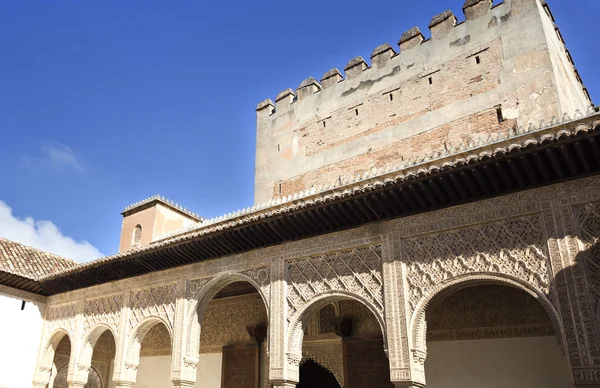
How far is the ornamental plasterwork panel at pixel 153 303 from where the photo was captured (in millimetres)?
9172

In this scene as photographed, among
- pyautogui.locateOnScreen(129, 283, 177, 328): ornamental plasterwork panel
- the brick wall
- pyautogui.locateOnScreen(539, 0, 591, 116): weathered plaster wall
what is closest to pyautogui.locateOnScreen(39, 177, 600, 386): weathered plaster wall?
pyautogui.locateOnScreen(129, 283, 177, 328): ornamental plasterwork panel

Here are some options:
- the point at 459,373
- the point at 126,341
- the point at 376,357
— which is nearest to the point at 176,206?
the point at 126,341

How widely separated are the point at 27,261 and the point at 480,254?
33.5 ft

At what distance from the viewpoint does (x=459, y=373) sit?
776cm

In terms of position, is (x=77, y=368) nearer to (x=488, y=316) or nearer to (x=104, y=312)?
(x=104, y=312)

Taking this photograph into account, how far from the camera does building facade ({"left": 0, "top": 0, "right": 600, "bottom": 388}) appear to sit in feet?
19.1

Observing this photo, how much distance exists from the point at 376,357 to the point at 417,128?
15.8ft

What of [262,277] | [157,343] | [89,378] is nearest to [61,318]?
[157,343]

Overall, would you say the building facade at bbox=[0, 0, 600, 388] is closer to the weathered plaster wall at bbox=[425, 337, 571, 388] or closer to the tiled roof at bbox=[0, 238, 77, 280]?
the weathered plaster wall at bbox=[425, 337, 571, 388]

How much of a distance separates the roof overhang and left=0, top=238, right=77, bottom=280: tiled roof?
11.7ft

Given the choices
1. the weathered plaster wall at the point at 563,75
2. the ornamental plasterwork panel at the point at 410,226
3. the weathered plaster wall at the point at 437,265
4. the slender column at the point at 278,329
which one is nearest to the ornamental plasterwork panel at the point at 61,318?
the ornamental plasterwork panel at the point at 410,226

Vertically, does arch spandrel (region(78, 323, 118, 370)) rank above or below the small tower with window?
below

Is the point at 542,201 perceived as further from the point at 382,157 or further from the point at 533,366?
the point at 382,157

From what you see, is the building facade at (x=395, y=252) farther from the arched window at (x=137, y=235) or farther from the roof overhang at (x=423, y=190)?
the arched window at (x=137, y=235)
